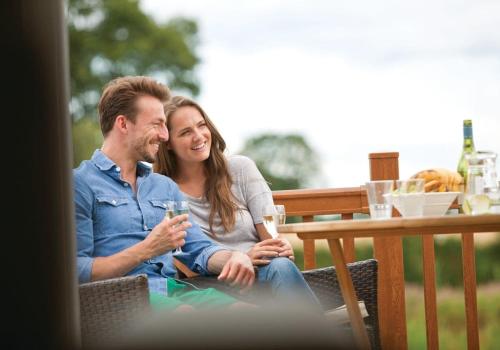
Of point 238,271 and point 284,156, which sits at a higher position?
point 284,156

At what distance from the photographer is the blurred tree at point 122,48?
1879cm

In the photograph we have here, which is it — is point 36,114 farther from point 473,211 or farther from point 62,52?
point 473,211

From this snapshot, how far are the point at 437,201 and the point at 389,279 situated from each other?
1269mm

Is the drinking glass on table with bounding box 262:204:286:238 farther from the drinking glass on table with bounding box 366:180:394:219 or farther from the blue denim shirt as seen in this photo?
the drinking glass on table with bounding box 366:180:394:219

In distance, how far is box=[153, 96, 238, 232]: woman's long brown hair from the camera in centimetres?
295

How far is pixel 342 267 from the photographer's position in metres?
2.30

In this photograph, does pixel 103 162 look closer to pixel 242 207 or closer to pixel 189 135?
pixel 189 135

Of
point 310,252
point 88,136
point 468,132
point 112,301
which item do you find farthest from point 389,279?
point 88,136

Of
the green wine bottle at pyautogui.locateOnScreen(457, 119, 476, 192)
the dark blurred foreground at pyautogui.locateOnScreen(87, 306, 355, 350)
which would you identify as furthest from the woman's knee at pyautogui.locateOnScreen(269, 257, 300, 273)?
the dark blurred foreground at pyautogui.locateOnScreen(87, 306, 355, 350)

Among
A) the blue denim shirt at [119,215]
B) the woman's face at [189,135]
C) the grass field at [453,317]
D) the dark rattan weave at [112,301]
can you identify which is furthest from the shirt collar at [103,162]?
the grass field at [453,317]

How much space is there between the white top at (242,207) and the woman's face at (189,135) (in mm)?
119

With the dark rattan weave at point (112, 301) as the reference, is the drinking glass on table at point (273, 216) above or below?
above

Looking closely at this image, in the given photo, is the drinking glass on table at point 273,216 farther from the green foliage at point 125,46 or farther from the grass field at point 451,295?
the green foliage at point 125,46

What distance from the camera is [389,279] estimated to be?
345 centimetres
